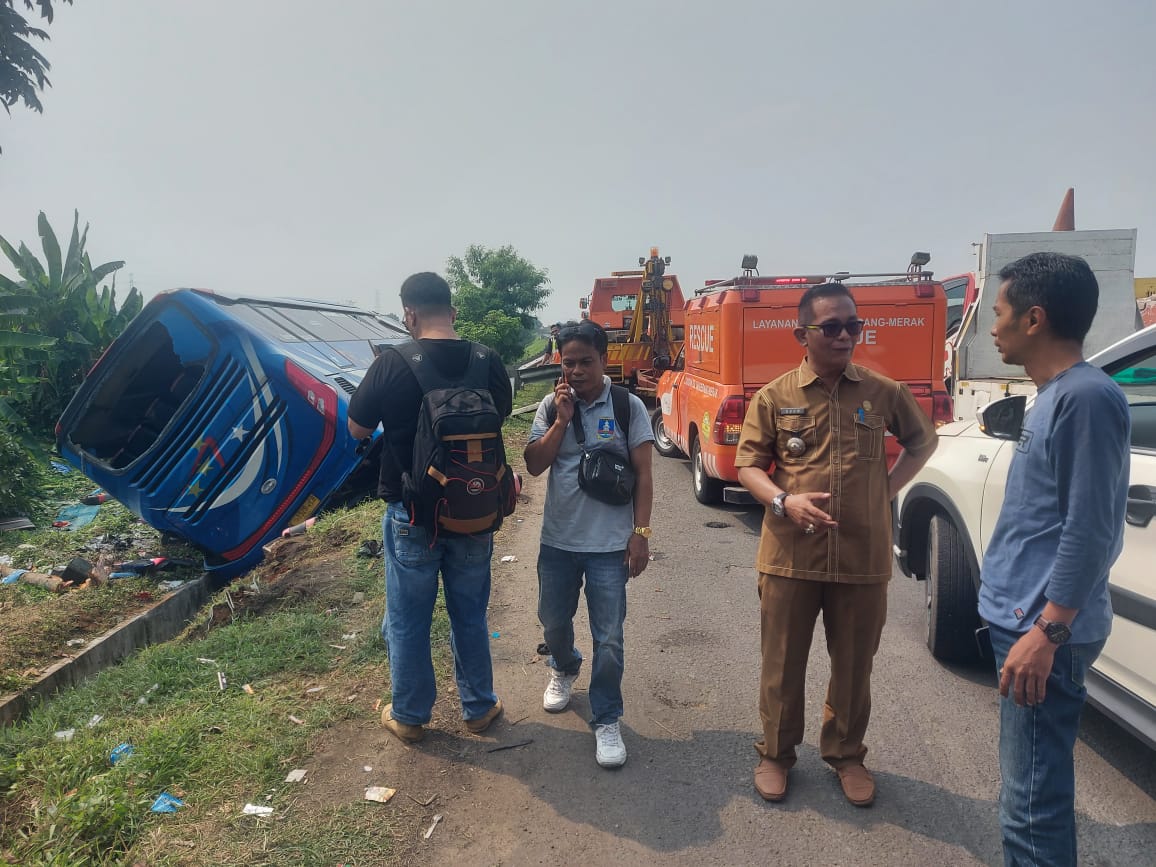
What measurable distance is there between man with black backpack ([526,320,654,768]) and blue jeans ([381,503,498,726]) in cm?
34

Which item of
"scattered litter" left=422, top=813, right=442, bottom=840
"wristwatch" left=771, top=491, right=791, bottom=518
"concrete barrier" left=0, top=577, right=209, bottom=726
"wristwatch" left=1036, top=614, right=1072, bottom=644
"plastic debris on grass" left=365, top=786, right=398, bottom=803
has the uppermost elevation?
"wristwatch" left=771, top=491, right=791, bottom=518

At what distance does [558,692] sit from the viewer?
3469mm

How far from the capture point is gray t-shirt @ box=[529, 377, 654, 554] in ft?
9.86

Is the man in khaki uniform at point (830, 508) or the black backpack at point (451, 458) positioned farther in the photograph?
the black backpack at point (451, 458)

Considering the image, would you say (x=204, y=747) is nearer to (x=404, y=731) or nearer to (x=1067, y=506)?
(x=404, y=731)

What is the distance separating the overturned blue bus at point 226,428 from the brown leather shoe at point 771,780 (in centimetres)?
406

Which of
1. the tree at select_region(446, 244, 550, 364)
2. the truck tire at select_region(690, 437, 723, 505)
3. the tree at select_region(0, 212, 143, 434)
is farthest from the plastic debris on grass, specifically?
the tree at select_region(446, 244, 550, 364)

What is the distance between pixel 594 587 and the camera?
304cm

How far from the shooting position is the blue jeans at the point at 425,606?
9.95 feet

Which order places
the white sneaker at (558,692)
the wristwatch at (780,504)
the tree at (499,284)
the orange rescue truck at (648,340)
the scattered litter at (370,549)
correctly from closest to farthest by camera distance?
1. the wristwatch at (780,504)
2. the white sneaker at (558,692)
3. the scattered litter at (370,549)
4. the orange rescue truck at (648,340)
5. the tree at (499,284)

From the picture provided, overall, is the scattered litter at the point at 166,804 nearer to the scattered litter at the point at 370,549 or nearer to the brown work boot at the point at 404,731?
the brown work boot at the point at 404,731

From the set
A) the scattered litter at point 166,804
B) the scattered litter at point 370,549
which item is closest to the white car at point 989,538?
the scattered litter at point 166,804

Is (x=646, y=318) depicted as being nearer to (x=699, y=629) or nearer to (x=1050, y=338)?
(x=699, y=629)

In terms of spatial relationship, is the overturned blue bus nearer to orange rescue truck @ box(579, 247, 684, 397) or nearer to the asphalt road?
the asphalt road
